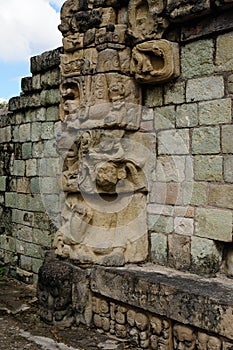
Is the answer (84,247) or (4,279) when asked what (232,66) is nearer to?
A: (84,247)

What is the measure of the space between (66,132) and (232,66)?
1811 mm

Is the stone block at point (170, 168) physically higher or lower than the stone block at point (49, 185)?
higher

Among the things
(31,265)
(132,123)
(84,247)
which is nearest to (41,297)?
(84,247)

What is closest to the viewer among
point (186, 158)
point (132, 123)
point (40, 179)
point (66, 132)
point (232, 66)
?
point (232, 66)

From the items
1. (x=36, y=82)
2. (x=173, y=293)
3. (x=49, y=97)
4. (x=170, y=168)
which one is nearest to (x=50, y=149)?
(x=49, y=97)

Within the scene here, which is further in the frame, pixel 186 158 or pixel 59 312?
pixel 59 312

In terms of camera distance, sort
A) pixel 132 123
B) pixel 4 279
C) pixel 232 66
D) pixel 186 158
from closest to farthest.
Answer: pixel 232 66 → pixel 186 158 → pixel 132 123 → pixel 4 279

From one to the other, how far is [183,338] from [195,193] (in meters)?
1.18

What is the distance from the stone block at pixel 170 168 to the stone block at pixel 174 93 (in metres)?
0.51

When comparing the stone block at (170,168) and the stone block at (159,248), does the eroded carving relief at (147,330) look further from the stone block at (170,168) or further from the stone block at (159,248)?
the stone block at (170,168)

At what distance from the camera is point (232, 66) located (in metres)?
3.67

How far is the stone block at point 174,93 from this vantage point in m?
4.06

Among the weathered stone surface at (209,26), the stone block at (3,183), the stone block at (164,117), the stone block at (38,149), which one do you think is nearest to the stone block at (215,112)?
the stone block at (164,117)

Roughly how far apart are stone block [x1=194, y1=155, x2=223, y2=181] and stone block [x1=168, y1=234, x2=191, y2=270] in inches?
22.1
